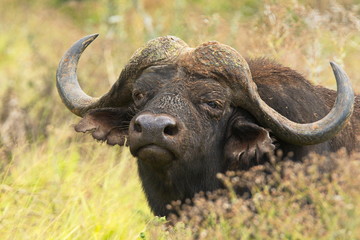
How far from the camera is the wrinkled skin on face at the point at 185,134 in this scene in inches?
217

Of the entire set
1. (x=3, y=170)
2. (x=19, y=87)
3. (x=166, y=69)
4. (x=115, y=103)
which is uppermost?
(x=166, y=69)

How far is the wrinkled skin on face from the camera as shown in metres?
5.52

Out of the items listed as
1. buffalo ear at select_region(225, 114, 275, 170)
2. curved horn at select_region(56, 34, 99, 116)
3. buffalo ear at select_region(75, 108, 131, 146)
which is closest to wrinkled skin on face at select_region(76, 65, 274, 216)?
buffalo ear at select_region(225, 114, 275, 170)

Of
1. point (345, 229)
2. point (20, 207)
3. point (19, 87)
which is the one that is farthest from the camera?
point (19, 87)

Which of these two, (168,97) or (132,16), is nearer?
(168,97)

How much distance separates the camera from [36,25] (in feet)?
58.9

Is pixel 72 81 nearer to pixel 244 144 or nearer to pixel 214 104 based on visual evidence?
pixel 214 104

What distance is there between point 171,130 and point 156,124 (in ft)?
0.55

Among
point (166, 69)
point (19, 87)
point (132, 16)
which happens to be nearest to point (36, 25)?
point (132, 16)

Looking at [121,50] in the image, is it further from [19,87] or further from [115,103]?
[115,103]

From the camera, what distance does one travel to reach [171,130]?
552 centimetres

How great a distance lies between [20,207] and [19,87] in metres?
5.43

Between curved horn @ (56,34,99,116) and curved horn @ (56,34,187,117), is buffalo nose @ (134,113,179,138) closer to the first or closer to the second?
curved horn @ (56,34,187,117)

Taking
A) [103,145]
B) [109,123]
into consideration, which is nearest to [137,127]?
[109,123]
